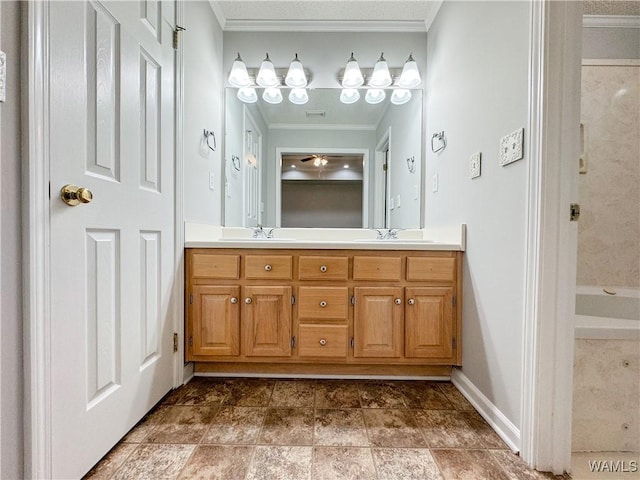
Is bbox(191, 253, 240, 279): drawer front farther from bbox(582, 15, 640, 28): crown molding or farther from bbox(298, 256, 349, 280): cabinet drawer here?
bbox(582, 15, 640, 28): crown molding

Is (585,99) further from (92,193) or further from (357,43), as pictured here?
(92,193)

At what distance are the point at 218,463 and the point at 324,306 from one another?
0.80 m

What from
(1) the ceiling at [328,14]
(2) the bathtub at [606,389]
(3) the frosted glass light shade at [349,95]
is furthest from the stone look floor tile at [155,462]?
(1) the ceiling at [328,14]

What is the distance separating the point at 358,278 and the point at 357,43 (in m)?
1.67

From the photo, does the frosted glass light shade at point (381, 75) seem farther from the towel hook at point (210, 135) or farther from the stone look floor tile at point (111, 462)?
the stone look floor tile at point (111, 462)

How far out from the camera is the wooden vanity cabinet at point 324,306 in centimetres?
157

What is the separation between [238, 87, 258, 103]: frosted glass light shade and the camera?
2092 millimetres

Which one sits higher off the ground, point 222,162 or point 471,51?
point 471,51

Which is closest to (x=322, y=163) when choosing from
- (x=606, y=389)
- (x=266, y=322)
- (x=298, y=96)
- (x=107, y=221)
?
(x=298, y=96)

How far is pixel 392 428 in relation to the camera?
121 cm

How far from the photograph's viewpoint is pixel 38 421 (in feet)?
2.59

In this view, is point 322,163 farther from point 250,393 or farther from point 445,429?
point 445,429

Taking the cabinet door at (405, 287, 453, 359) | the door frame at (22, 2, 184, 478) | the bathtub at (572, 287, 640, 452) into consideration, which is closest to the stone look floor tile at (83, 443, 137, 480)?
the door frame at (22, 2, 184, 478)

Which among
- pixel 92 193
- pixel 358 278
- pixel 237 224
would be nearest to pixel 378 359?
pixel 358 278
